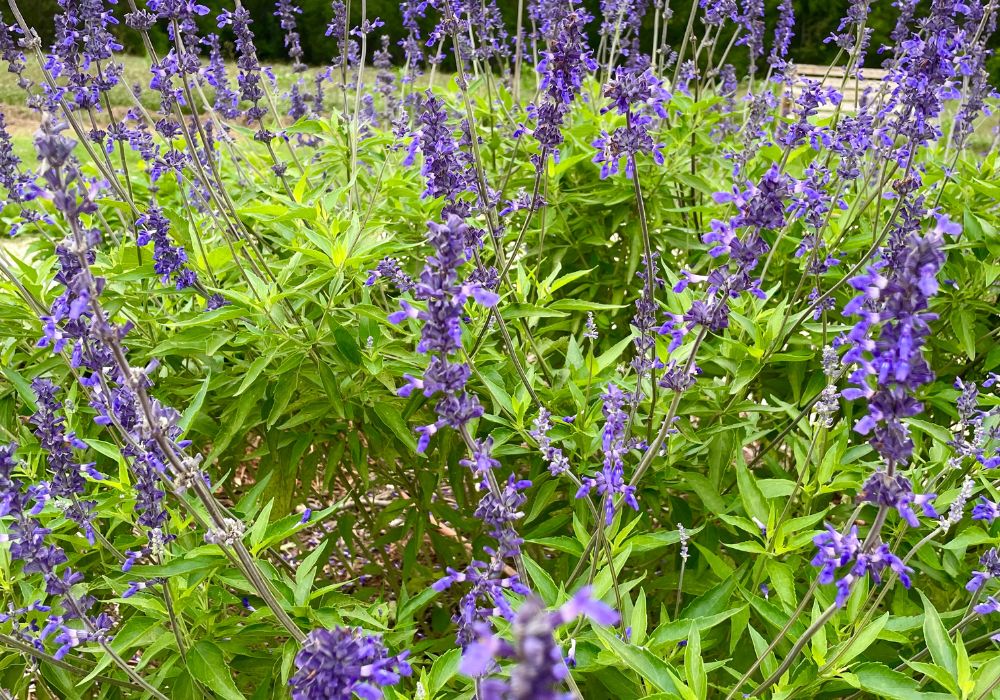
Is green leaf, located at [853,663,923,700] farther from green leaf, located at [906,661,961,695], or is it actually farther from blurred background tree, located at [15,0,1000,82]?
blurred background tree, located at [15,0,1000,82]

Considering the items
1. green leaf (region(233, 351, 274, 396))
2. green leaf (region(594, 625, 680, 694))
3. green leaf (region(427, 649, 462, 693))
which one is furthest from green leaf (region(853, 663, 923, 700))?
green leaf (region(233, 351, 274, 396))

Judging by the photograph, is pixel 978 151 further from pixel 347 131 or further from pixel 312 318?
pixel 312 318

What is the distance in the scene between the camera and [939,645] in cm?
227

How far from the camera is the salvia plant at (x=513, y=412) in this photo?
2039mm

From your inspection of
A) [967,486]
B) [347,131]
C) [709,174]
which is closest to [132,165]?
[347,131]

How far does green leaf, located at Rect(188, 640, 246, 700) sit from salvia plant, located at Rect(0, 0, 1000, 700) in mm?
19

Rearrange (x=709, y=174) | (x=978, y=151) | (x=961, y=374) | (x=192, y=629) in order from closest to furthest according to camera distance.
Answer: (x=192, y=629)
(x=961, y=374)
(x=709, y=174)
(x=978, y=151)

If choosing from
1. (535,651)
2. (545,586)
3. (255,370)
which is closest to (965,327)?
(545,586)

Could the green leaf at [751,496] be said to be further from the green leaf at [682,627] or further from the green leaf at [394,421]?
the green leaf at [394,421]

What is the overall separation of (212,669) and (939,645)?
212cm

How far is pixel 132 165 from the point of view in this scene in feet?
47.7

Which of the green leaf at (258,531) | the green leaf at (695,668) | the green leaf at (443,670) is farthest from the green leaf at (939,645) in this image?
the green leaf at (258,531)

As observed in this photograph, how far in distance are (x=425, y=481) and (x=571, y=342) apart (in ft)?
2.90

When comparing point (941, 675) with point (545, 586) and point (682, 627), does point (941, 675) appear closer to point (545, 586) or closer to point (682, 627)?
point (682, 627)
